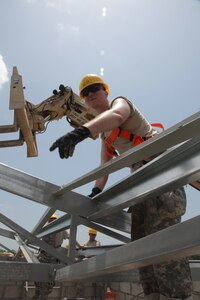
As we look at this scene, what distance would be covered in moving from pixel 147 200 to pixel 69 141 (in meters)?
0.88

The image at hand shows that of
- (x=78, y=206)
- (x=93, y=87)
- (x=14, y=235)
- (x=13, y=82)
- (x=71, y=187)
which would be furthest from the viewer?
(x=14, y=235)

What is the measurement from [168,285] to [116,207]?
2.44 feet

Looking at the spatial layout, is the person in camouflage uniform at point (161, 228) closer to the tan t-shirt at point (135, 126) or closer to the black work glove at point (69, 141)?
the tan t-shirt at point (135, 126)

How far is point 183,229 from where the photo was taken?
1040 millimetres

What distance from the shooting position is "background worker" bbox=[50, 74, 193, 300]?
1.75 m

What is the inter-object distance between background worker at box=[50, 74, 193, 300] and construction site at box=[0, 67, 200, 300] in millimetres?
145

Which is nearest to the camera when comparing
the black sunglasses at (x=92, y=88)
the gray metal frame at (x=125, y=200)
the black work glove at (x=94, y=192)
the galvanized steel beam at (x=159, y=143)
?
the gray metal frame at (x=125, y=200)

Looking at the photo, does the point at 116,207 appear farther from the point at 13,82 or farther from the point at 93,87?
the point at 13,82

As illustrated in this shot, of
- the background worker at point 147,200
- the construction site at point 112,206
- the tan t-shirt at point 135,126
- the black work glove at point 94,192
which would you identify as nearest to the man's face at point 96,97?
the background worker at point 147,200

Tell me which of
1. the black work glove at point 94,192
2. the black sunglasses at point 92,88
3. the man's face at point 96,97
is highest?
the black sunglasses at point 92,88

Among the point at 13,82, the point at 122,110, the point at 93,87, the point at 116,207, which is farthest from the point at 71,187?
the point at 13,82

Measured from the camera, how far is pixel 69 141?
1.67 meters

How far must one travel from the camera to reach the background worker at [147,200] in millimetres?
1752

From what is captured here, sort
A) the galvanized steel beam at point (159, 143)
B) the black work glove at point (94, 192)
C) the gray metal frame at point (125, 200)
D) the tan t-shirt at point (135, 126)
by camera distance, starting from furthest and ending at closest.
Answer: the black work glove at point (94, 192) < the tan t-shirt at point (135, 126) < the galvanized steel beam at point (159, 143) < the gray metal frame at point (125, 200)
